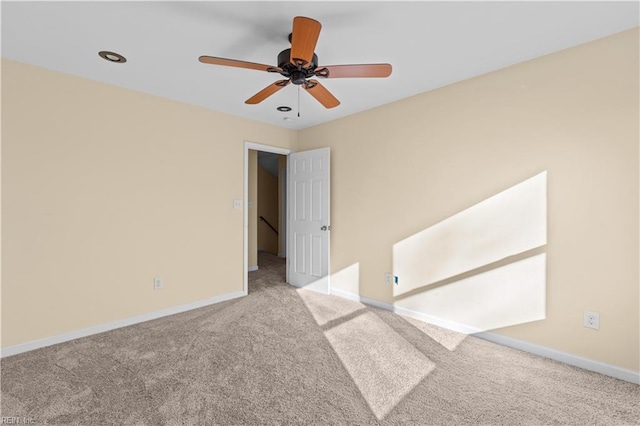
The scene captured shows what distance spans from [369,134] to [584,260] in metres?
2.41

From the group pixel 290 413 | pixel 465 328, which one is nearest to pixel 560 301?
pixel 465 328

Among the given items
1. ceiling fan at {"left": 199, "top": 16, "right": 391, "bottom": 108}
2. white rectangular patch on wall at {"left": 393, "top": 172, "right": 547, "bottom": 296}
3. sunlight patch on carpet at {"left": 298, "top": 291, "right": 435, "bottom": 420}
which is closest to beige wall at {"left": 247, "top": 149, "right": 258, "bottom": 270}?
sunlight patch on carpet at {"left": 298, "top": 291, "right": 435, "bottom": 420}

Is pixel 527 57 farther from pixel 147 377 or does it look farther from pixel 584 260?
pixel 147 377

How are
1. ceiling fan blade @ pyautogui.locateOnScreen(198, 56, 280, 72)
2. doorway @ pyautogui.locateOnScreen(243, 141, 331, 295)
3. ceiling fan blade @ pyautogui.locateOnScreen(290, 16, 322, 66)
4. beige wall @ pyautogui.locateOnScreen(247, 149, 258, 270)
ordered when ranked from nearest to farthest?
ceiling fan blade @ pyautogui.locateOnScreen(290, 16, 322, 66), ceiling fan blade @ pyautogui.locateOnScreen(198, 56, 280, 72), doorway @ pyautogui.locateOnScreen(243, 141, 331, 295), beige wall @ pyautogui.locateOnScreen(247, 149, 258, 270)

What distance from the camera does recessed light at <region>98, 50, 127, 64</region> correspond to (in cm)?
241

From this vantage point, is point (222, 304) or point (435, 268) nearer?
point (435, 268)

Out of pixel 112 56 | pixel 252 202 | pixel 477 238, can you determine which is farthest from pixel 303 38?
pixel 252 202

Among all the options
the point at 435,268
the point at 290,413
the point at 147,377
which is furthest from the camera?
the point at 435,268

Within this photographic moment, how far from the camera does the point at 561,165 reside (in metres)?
2.39

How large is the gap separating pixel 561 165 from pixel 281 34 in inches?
91.7

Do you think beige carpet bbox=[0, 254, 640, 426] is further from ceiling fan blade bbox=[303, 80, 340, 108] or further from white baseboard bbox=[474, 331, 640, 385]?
ceiling fan blade bbox=[303, 80, 340, 108]

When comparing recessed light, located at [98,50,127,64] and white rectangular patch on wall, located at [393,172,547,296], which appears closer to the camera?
recessed light, located at [98,50,127,64]

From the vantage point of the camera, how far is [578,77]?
2301mm

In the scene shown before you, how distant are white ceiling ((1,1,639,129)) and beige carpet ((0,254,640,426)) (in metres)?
2.41
